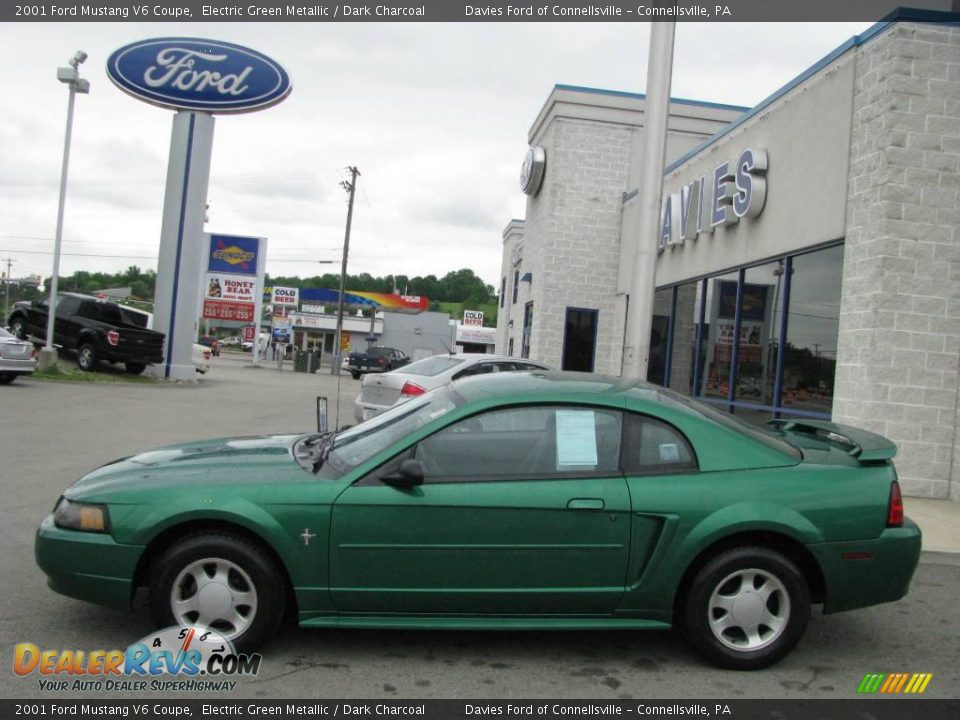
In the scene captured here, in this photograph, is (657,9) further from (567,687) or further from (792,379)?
(567,687)

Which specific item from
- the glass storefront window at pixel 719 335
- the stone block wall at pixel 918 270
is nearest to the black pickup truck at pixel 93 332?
the glass storefront window at pixel 719 335

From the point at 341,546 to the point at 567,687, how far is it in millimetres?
1281

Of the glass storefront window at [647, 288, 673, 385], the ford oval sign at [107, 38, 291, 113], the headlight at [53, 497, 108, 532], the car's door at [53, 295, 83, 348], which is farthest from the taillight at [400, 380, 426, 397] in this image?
the car's door at [53, 295, 83, 348]

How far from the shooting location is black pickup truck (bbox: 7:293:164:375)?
69.4 feet

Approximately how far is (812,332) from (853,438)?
643 centimetres

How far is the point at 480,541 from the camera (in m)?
3.96

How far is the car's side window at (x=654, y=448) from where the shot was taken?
4.18 m

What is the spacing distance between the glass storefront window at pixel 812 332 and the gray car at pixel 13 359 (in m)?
15.2

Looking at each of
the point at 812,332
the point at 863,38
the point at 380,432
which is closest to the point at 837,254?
the point at 812,332

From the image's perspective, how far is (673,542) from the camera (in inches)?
159

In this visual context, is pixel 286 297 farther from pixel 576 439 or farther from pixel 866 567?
pixel 866 567

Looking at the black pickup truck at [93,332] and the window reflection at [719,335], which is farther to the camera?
the black pickup truck at [93,332]

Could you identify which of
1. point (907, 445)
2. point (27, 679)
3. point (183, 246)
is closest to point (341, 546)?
point (27, 679)

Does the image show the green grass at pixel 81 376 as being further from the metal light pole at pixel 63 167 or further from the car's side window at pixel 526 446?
the car's side window at pixel 526 446
